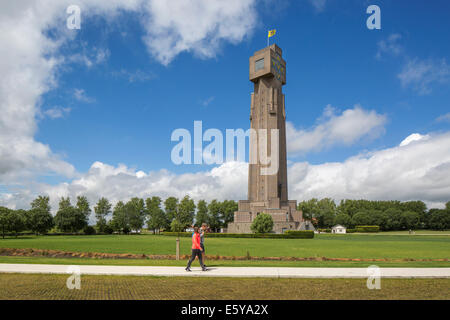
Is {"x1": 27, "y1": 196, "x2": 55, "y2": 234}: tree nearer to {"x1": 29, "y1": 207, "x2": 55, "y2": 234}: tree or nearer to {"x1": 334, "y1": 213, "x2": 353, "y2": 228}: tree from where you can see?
{"x1": 29, "y1": 207, "x2": 55, "y2": 234}: tree

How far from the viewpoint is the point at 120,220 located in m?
100

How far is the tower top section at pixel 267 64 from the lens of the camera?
93688 mm

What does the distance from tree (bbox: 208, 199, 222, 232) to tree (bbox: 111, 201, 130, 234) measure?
93.7 ft

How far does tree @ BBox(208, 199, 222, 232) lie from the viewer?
10631 cm

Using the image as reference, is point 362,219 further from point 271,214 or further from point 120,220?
point 120,220

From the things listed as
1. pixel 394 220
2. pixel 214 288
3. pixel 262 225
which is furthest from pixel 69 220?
pixel 394 220

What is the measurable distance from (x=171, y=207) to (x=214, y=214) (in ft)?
52.3

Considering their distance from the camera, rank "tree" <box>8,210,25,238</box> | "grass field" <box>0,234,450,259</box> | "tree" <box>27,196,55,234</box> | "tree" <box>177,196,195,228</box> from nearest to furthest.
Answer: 1. "grass field" <box>0,234,450,259</box>
2. "tree" <box>8,210,25,238</box>
3. "tree" <box>27,196,55,234</box>
4. "tree" <box>177,196,195,228</box>

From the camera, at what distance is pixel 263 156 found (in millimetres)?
91312

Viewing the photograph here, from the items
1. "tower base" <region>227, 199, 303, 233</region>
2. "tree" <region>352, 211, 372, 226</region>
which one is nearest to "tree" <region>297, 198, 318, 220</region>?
"tree" <region>352, 211, 372, 226</region>
